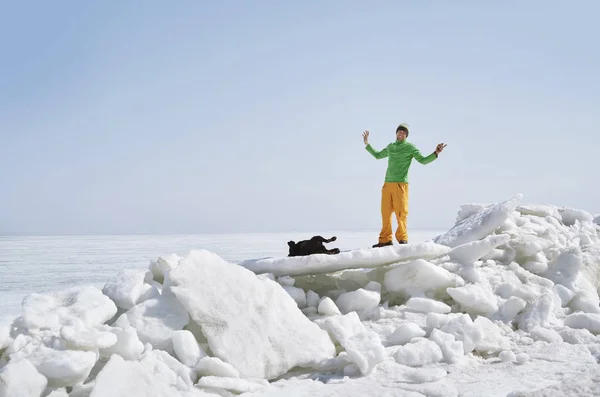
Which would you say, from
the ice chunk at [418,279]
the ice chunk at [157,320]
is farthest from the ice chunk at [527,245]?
the ice chunk at [157,320]

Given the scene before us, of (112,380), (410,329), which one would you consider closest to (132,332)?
(112,380)

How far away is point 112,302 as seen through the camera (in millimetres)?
3588

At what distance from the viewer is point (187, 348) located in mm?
3266

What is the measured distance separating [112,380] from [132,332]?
1.27 ft

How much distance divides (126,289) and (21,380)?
3.51ft

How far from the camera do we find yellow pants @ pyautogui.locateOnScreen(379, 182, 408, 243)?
21.4ft

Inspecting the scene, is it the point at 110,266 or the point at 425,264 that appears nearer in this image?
the point at 425,264

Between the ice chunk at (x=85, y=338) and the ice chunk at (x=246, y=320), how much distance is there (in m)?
0.63

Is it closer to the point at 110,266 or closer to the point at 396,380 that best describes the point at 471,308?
the point at 396,380

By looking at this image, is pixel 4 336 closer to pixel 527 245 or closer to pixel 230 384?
pixel 230 384

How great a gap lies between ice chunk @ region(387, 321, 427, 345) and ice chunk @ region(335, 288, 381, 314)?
1.74 feet

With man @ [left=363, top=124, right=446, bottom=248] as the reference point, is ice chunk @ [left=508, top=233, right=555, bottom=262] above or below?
below

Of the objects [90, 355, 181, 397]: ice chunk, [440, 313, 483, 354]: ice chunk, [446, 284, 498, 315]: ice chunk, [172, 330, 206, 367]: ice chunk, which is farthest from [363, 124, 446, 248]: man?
[90, 355, 181, 397]: ice chunk

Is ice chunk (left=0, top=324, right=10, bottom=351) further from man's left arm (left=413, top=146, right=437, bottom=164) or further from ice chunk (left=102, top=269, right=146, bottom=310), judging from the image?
man's left arm (left=413, top=146, right=437, bottom=164)
